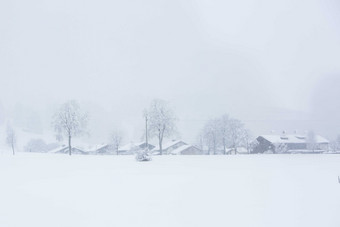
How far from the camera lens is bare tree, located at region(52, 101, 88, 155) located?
6297 centimetres

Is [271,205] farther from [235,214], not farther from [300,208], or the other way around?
[235,214]

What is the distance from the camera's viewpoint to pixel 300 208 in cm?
1396

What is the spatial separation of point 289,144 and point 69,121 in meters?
66.9

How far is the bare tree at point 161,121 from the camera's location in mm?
68125

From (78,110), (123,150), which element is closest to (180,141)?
(123,150)

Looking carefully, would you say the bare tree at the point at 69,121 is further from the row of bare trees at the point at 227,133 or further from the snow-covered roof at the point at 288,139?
the snow-covered roof at the point at 288,139

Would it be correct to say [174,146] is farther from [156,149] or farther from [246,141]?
[246,141]

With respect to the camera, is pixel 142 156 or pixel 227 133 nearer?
pixel 142 156

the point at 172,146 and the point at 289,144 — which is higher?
the point at 289,144

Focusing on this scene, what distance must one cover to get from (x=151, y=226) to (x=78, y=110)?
187ft

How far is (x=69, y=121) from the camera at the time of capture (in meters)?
62.9

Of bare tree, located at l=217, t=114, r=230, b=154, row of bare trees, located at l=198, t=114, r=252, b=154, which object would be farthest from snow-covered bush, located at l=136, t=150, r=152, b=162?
bare tree, located at l=217, t=114, r=230, b=154

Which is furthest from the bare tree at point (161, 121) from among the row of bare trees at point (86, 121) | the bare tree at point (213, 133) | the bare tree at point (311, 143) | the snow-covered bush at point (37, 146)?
the snow-covered bush at point (37, 146)

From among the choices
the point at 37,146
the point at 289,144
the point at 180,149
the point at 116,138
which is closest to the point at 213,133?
the point at 180,149
